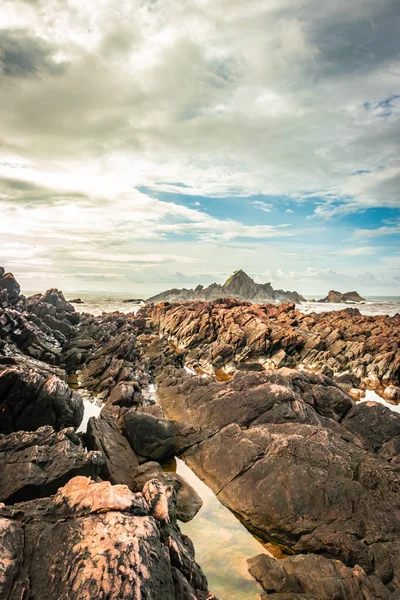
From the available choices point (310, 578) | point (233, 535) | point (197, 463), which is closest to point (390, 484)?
point (310, 578)

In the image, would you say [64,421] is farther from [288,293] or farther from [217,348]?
[288,293]

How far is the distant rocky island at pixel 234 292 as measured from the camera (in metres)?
158

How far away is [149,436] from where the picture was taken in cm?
1628

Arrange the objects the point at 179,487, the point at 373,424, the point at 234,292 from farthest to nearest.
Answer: the point at 234,292 < the point at 373,424 < the point at 179,487

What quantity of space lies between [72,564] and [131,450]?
10.0 metres

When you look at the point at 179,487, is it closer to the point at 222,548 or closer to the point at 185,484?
the point at 185,484

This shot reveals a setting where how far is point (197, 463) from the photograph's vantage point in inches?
624

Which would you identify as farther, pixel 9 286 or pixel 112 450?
pixel 9 286

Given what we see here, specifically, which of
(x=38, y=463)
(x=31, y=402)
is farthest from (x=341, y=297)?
(x=38, y=463)

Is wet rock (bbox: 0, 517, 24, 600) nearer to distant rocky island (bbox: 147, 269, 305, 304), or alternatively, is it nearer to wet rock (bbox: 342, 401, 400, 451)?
wet rock (bbox: 342, 401, 400, 451)

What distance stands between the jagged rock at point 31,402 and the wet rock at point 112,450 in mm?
1554

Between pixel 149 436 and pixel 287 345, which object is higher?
pixel 287 345

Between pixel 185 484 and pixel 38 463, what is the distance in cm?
646

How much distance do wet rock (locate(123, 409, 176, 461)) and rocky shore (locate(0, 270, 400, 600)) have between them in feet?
0.18
